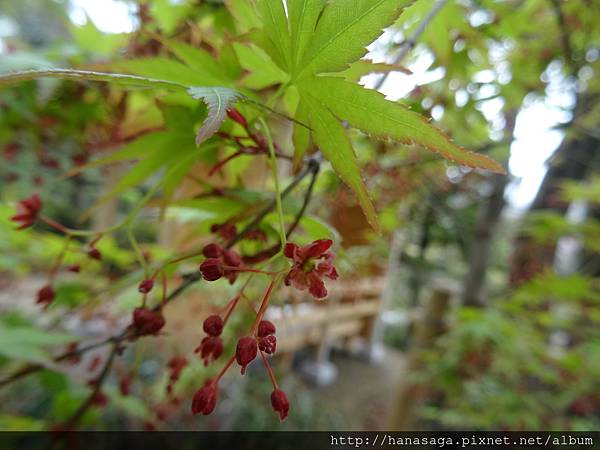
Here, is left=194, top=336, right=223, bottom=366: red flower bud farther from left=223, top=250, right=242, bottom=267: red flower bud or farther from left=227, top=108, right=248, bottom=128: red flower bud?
left=227, top=108, right=248, bottom=128: red flower bud

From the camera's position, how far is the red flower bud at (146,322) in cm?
40

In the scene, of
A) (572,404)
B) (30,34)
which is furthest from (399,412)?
(30,34)

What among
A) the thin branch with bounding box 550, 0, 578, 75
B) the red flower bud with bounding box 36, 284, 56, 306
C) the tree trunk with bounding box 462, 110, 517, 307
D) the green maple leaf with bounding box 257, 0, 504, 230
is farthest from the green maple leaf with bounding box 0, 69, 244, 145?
the tree trunk with bounding box 462, 110, 517, 307

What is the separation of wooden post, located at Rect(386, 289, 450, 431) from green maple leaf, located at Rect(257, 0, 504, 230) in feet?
4.54

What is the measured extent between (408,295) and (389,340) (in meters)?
1.29

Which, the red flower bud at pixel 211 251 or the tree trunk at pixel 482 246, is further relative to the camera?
the tree trunk at pixel 482 246

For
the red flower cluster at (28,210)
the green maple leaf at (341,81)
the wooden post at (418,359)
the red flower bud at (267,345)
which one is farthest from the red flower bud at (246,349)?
the wooden post at (418,359)

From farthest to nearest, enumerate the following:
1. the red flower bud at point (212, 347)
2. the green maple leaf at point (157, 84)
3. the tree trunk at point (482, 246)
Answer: the tree trunk at point (482, 246)
the red flower bud at point (212, 347)
the green maple leaf at point (157, 84)

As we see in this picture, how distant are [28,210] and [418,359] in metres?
1.50

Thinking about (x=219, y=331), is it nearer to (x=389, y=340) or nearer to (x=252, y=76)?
(x=252, y=76)

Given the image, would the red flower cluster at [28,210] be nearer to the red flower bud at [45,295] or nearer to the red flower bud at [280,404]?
the red flower bud at [45,295]

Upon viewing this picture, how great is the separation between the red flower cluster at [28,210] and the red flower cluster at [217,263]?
262 millimetres

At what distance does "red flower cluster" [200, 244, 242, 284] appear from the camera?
300 millimetres

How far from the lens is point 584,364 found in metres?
1.23
